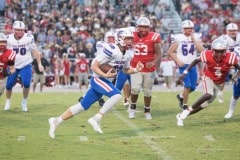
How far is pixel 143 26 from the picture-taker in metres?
10.6

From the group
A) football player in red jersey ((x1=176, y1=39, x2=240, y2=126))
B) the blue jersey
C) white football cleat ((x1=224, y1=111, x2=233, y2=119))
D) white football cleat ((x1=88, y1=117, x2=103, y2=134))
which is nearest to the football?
the blue jersey

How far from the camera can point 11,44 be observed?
461 inches

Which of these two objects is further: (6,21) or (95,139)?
(6,21)

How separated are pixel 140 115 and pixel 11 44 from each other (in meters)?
2.39

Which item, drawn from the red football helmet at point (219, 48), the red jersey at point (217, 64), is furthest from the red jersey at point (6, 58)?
the red football helmet at point (219, 48)

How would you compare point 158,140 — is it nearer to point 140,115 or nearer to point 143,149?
point 143,149

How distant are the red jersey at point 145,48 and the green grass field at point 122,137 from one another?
882 mm

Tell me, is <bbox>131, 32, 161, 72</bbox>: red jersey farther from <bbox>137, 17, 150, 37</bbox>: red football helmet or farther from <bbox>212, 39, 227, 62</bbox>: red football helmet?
<bbox>212, 39, 227, 62</bbox>: red football helmet

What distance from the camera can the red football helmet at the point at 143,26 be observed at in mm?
10477

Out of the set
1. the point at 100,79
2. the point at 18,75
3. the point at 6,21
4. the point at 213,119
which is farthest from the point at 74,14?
the point at 100,79

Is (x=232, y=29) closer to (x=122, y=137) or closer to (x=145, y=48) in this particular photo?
(x=145, y=48)

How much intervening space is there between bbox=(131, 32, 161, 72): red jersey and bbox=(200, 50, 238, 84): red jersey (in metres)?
1.12

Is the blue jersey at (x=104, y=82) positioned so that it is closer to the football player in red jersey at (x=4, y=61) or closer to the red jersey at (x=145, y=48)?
the red jersey at (x=145, y=48)

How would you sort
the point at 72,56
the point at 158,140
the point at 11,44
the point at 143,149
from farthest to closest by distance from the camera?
the point at 72,56 < the point at 11,44 < the point at 158,140 < the point at 143,149
